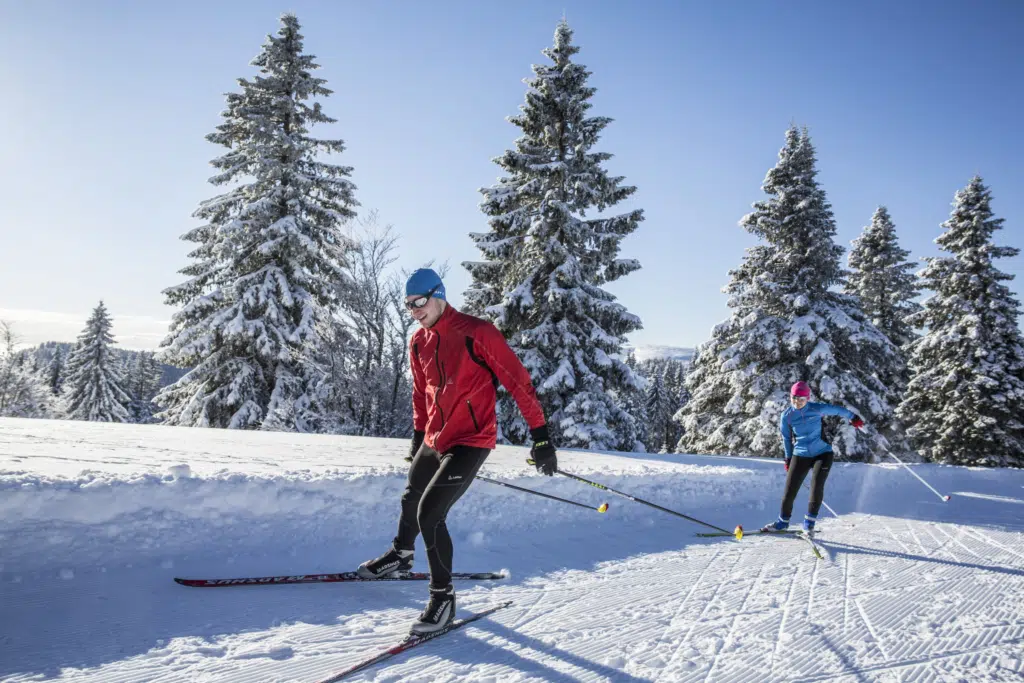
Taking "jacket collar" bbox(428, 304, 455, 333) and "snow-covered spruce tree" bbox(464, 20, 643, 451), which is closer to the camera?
"jacket collar" bbox(428, 304, 455, 333)

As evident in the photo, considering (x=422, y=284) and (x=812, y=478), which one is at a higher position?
(x=422, y=284)

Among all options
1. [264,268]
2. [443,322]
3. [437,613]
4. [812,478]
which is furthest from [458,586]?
[264,268]

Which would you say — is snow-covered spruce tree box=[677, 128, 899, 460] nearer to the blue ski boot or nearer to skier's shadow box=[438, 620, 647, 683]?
the blue ski boot

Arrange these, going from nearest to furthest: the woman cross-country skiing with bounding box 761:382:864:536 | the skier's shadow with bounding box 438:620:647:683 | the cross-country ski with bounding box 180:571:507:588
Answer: the skier's shadow with bounding box 438:620:647:683 → the cross-country ski with bounding box 180:571:507:588 → the woman cross-country skiing with bounding box 761:382:864:536

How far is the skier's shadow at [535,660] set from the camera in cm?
303

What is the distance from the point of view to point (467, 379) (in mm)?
3463

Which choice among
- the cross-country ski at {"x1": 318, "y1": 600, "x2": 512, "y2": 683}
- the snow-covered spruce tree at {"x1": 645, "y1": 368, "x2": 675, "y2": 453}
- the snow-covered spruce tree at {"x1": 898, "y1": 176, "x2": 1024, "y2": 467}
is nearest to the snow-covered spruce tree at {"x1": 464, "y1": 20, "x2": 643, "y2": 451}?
the cross-country ski at {"x1": 318, "y1": 600, "x2": 512, "y2": 683}

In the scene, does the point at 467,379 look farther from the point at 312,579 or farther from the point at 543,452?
the point at 312,579

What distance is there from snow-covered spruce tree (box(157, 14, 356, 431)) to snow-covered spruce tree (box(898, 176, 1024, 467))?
73.1ft

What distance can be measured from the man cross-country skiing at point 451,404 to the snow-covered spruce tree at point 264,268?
1287 centimetres

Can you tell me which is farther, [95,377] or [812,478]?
[95,377]

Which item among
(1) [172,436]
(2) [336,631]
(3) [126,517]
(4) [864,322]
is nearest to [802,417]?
(2) [336,631]

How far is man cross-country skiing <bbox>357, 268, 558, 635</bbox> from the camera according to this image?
342cm

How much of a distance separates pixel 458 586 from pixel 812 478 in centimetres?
468
